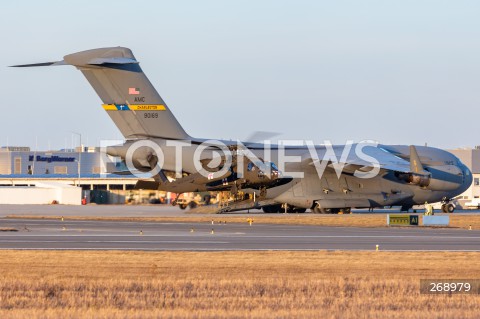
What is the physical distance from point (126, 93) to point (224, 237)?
2014 centimetres

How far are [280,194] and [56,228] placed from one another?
18573 millimetres

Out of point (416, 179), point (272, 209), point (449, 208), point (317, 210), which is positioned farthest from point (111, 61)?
point (449, 208)

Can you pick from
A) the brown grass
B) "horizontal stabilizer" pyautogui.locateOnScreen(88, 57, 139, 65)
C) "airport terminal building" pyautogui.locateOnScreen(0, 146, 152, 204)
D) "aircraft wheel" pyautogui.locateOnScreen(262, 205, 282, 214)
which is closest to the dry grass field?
the brown grass

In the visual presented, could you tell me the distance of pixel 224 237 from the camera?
37750mm

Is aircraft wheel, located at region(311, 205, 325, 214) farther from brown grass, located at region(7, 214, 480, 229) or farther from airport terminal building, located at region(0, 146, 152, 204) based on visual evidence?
airport terminal building, located at region(0, 146, 152, 204)

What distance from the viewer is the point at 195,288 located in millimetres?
21094

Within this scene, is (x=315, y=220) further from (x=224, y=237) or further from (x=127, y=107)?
(x=224, y=237)

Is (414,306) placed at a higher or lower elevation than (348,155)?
lower

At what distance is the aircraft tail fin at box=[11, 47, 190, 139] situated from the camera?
54.3m

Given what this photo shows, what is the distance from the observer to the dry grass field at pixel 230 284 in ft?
59.0

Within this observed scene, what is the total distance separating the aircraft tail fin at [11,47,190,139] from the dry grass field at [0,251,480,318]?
26.3m

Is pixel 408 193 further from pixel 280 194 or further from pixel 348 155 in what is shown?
pixel 280 194

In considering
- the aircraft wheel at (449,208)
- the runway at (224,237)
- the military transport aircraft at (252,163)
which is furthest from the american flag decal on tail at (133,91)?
the aircraft wheel at (449,208)

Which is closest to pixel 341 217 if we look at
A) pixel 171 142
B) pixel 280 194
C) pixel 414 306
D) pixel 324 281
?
pixel 280 194
